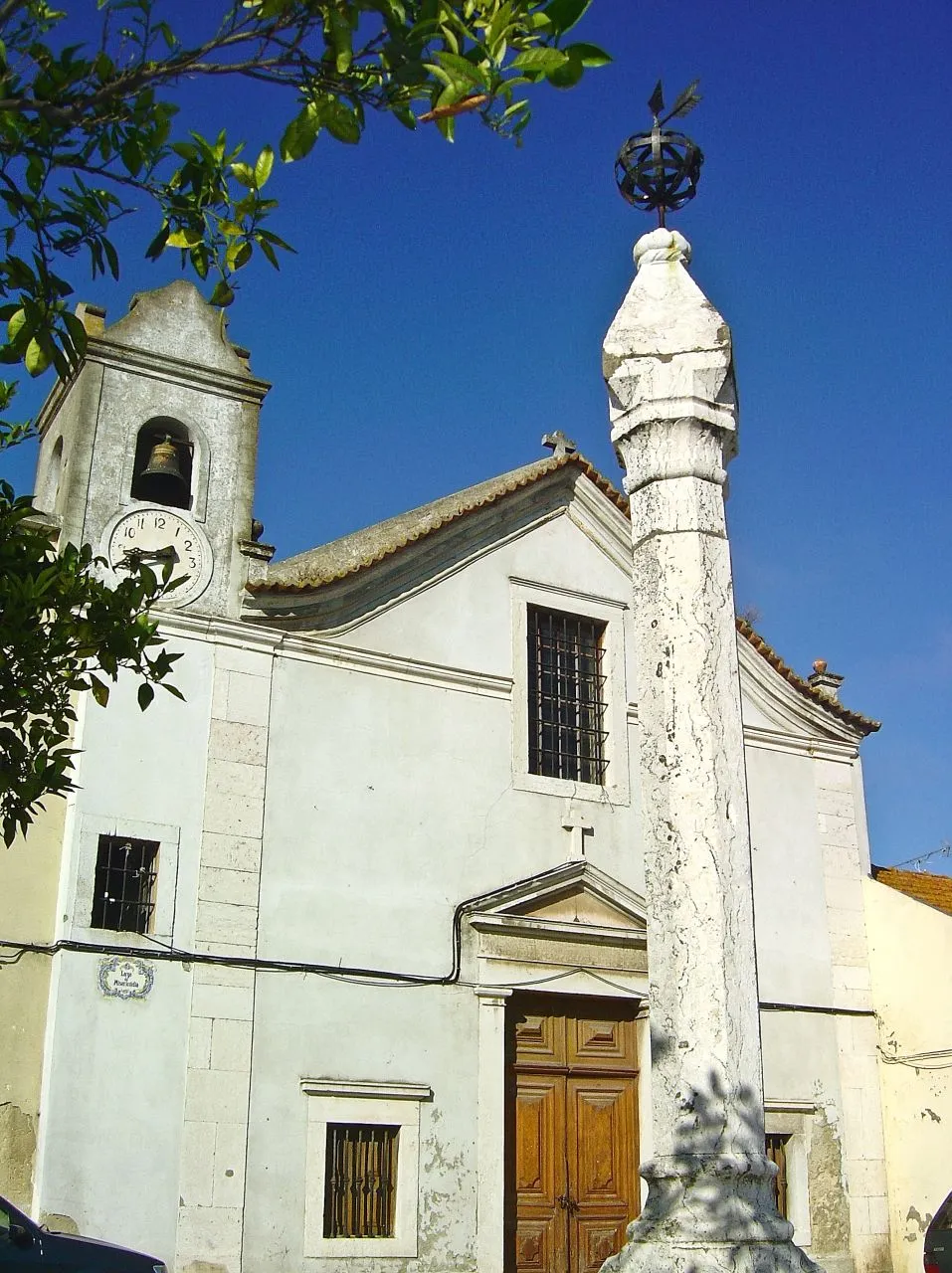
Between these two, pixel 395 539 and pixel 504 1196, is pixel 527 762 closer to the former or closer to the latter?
pixel 395 539

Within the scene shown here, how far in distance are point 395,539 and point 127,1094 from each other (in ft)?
18.6

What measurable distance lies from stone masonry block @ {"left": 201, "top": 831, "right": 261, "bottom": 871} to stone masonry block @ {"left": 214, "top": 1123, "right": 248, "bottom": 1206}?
205 centimetres

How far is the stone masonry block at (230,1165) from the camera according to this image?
1083cm

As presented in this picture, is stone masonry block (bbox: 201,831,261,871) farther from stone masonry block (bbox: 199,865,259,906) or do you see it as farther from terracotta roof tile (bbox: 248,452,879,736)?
terracotta roof tile (bbox: 248,452,879,736)

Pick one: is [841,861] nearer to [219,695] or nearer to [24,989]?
[219,695]

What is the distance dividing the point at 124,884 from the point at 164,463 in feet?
12.1

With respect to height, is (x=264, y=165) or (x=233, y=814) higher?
(x=264, y=165)

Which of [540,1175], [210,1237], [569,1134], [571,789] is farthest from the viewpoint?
[571,789]

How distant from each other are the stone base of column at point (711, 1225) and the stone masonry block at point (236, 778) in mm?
6752

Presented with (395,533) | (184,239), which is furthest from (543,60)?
(395,533)

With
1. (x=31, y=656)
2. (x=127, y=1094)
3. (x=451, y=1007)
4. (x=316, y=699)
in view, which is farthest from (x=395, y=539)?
(x=31, y=656)

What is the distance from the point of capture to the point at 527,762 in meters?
13.6

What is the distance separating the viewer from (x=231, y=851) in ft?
38.4

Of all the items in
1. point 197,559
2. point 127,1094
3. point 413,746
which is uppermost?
point 197,559
